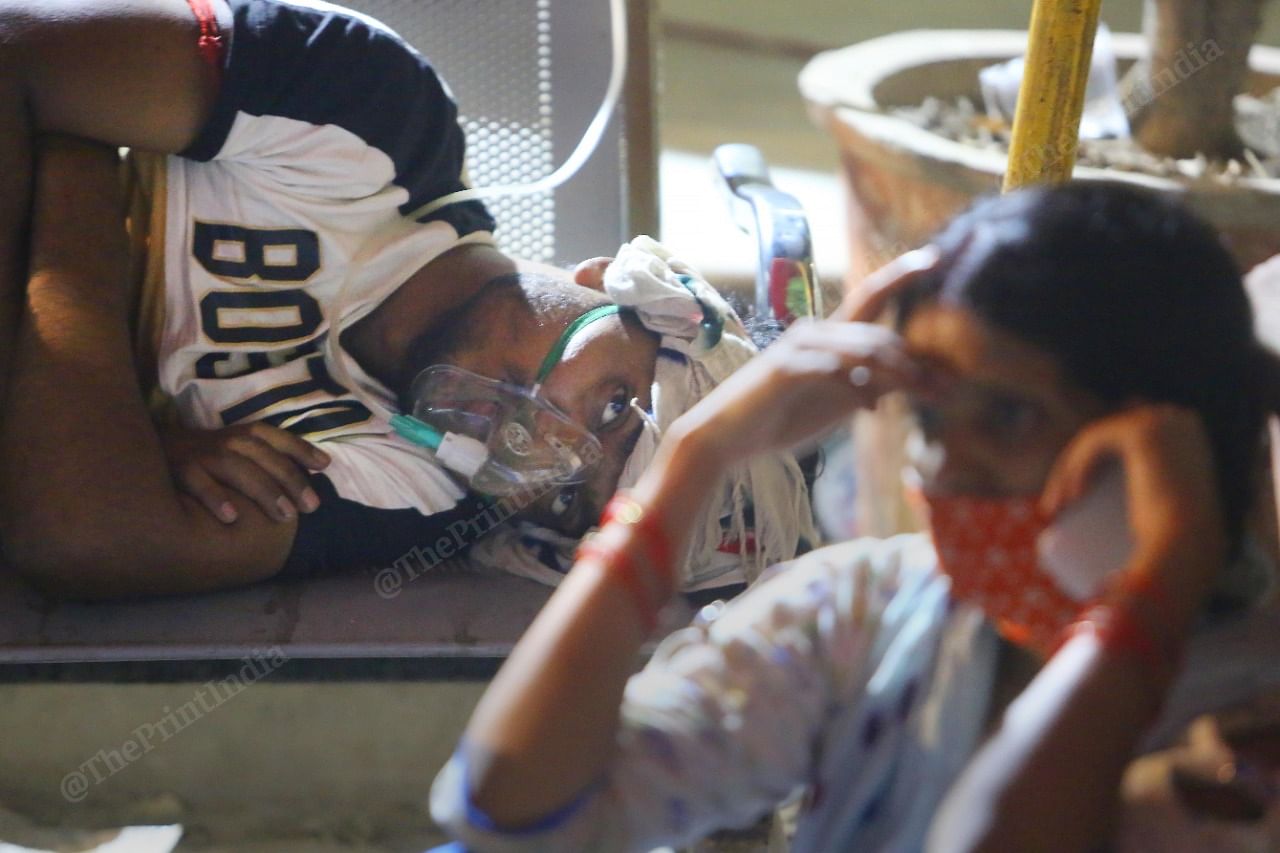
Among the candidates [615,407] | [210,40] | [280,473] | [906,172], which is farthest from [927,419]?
[906,172]

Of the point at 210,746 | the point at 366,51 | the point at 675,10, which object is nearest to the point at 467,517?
the point at 210,746

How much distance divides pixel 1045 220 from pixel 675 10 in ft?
16.6

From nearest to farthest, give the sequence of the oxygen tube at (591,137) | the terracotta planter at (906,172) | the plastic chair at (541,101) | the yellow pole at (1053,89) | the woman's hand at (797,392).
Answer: the woman's hand at (797,392)
the yellow pole at (1053,89)
the oxygen tube at (591,137)
the terracotta planter at (906,172)
the plastic chair at (541,101)

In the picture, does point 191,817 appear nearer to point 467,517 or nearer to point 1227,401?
point 467,517

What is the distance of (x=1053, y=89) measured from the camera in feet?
3.71

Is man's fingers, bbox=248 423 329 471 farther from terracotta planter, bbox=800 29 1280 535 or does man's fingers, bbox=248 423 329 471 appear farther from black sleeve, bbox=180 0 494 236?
terracotta planter, bbox=800 29 1280 535

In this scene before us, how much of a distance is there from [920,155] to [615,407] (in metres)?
0.71

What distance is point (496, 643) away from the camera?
4.20ft

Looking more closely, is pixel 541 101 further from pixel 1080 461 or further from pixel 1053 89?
pixel 1080 461

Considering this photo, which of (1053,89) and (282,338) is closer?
(1053,89)

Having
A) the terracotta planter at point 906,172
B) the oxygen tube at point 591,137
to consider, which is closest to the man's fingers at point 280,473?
the oxygen tube at point 591,137

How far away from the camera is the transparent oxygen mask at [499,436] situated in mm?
1369

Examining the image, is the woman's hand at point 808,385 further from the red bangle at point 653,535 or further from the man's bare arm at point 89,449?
the man's bare arm at point 89,449

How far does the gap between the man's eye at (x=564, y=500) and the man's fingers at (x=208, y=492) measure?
338 mm
